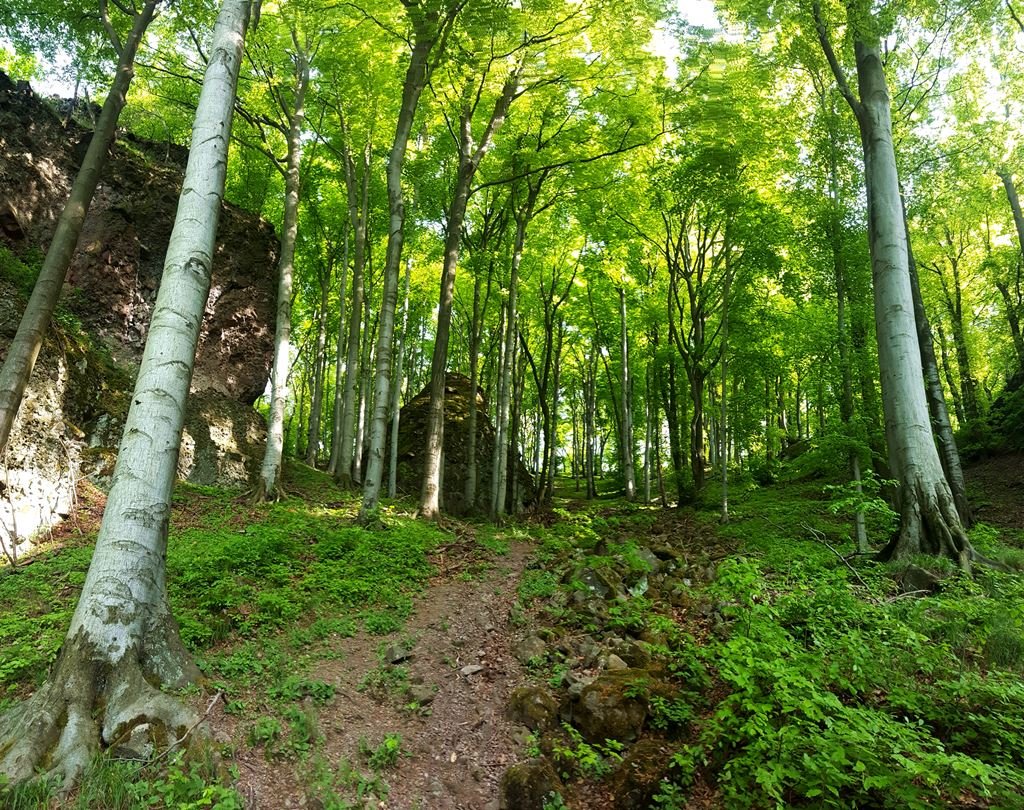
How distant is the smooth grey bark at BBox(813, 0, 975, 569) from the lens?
21.0 ft

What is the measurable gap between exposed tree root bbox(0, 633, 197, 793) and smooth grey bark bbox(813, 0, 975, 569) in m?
7.46

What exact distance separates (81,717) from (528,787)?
2.79 meters

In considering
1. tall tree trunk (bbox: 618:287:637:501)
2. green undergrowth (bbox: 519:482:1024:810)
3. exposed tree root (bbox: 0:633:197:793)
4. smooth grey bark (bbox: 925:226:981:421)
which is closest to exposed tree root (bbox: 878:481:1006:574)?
green undergrowth (bbox: 519:482:1024:810)

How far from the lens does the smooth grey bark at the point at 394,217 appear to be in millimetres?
9148

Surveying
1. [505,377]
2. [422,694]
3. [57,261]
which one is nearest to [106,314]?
[57,261]

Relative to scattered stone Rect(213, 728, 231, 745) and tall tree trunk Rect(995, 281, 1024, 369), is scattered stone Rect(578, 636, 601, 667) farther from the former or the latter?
tall tree trunk Rect(995, 281, 1024, 369)

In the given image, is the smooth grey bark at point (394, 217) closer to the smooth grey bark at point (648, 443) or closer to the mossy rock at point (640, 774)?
the mossy rock at point (640, 774)

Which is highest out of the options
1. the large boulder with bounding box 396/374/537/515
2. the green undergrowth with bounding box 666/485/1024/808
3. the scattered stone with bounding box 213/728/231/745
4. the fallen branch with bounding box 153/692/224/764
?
the large boulder with bounding box 396/374/537/515

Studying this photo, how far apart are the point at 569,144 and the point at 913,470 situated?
412 inches

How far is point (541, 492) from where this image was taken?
19.6m

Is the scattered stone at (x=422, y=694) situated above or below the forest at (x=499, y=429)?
below

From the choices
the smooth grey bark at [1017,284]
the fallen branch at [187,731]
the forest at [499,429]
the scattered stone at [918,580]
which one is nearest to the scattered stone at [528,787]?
the forest at [499,429]

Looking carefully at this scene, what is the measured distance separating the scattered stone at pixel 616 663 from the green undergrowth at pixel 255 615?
7.31 ft

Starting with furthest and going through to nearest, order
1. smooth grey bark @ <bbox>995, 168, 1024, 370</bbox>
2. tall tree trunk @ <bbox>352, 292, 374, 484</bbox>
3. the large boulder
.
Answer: the large boulder, tall tree trunk @ <bbox>352, 292, 374, 484</bbox>, smooth grey bark @ <bbox>995, 168, 1024, 370</bbox>
